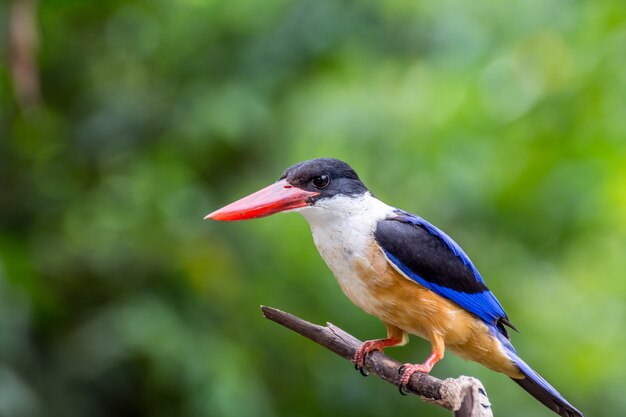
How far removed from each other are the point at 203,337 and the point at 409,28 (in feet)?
6.82

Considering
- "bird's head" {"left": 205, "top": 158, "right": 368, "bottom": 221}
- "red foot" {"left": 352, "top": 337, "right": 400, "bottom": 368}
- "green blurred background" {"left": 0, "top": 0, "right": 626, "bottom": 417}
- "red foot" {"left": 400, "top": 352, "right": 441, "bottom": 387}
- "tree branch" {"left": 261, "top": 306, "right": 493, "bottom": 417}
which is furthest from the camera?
"green blurred background" {"left": 0, "top": 0, "right": 626, "bottom": 417}

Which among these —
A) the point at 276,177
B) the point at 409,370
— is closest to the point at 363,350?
the point at 409,370

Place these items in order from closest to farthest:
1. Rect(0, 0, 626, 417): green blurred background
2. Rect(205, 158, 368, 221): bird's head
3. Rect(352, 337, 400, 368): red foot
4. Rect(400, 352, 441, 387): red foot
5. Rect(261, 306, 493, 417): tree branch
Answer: Rect(261, 306, 493, 417): tree branch < Rect(205, 158, 368, 221): bird's head < Rect(400, 352, 441, 387): red foot < Rect(352, 337, 400, 368): red foot < Rect(0, 0, 626, 417): green blurred background

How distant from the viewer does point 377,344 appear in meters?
2.17

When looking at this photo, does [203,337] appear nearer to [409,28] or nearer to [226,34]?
[226,34]

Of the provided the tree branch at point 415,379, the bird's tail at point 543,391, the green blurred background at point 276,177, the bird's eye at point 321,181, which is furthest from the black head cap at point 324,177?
the green blurred background at point 276,177

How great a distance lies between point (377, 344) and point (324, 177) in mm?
461

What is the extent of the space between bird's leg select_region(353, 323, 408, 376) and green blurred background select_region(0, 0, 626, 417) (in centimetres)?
146

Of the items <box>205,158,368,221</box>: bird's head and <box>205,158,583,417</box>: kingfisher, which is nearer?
<box>205,158,368,221</box>: bird's head

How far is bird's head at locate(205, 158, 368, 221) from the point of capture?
1838mm

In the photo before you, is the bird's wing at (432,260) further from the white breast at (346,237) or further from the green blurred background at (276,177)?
the green blurred background at (276,177)

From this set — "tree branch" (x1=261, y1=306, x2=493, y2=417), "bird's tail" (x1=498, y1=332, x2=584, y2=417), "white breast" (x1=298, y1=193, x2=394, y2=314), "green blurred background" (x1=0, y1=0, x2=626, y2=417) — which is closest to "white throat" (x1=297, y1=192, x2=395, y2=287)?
"white breast" (x1=298, y1=193, x2=394, y2=314)

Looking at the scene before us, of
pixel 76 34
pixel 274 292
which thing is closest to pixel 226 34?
pixel 76 34

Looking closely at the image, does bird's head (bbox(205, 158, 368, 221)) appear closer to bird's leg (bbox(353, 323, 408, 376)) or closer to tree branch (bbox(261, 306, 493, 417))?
tree branch (bbox(261, 306, 493, 417))
